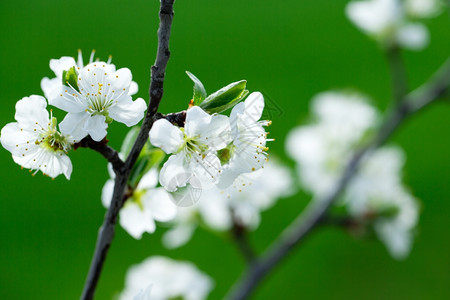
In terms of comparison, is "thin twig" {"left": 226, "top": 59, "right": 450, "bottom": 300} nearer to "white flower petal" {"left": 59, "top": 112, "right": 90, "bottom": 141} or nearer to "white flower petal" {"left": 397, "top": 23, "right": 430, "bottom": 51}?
"white flower petal" {"left": 397, "top": 23, "right": 430, "bottom": 51}

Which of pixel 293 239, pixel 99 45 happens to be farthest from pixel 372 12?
pixel 99 45

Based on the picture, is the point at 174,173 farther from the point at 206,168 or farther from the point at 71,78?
the point at 71,78

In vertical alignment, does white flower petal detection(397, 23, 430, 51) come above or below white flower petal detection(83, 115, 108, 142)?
below

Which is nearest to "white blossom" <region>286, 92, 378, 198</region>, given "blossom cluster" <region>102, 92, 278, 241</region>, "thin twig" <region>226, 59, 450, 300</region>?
"thin twig" <region>226, 59, 450, 300</region>

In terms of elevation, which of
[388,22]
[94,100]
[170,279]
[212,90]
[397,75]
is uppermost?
[94,100]

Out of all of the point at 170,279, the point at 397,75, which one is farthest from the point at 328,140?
the point at 170,279

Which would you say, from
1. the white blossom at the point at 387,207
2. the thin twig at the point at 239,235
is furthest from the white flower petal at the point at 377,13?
the thin twig at the point at 239,235

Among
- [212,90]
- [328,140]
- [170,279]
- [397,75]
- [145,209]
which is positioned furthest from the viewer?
[212,90]
